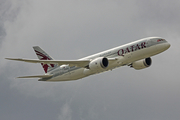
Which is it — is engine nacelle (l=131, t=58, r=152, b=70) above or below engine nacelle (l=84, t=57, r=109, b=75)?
below

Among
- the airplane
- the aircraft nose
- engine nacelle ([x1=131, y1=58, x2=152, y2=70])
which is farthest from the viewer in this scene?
engine nacelle ([x1=131, y1=58, x2=152, y2=70])

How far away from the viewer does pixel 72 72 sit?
→ 190ft

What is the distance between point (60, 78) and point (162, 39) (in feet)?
68.5

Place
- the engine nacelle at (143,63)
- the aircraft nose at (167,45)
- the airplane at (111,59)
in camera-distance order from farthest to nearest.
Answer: the engine nacelle at (143,63) < the airplane at (111,59) < the aircraft nose at (167,45)

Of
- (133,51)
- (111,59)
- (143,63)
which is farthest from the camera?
(143,63)

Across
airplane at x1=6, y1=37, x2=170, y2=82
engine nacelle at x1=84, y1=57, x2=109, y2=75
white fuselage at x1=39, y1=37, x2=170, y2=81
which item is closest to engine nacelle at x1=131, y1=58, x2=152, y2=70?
airplane at x1=6, y1=37, x2=170, y2=82

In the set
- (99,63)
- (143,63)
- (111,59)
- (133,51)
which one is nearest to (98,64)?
(99,63)

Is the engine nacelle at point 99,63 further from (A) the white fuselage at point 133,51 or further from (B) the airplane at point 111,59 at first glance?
(A) the white fuselage at point 133,51

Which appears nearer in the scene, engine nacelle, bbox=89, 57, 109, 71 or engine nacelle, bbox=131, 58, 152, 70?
engine nacelle, bbox=89, 57, 109, 71

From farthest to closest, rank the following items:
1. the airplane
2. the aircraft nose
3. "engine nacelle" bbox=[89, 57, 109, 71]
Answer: "engine nacelle" bbox=[89, 57, 109, 71] → the airplane → the aircraft nose

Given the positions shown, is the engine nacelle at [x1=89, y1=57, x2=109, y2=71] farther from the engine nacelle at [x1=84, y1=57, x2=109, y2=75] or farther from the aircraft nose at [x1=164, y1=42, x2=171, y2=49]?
the aircraft nose at [x1=164, y1=42, x2=171, y2=49]

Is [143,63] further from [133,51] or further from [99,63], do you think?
[99,63]

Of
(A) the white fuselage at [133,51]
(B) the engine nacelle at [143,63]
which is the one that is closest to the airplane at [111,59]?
(A) the white fuselage at [133,51]

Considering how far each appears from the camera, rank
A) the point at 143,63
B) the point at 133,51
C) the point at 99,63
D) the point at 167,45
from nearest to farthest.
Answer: the point at 167,45 < the point at 99,63 < the point at 133,51 < the point at 143,63
